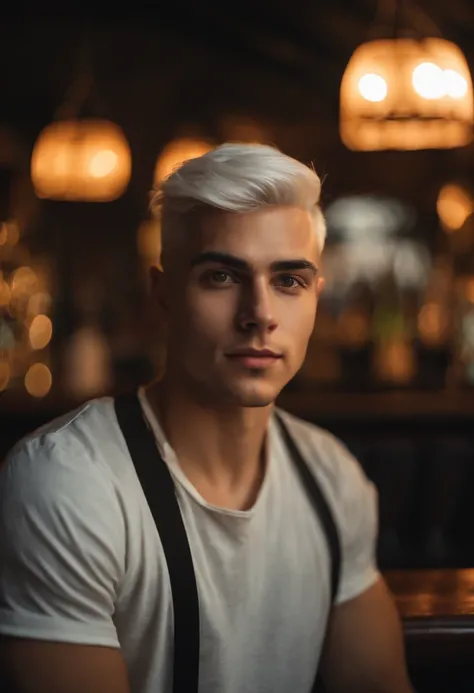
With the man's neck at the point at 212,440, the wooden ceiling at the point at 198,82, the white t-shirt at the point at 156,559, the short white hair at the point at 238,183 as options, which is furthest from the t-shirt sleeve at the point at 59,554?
the wooden ceiling at the point at 198,82

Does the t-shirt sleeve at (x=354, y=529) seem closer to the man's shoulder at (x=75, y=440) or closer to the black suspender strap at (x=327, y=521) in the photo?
the black suspender strap at (x=327, y=521)

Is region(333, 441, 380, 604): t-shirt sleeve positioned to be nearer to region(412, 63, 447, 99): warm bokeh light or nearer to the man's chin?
the man's chin

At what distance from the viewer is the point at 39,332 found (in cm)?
499

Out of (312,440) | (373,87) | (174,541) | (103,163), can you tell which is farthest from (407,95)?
(174,541)

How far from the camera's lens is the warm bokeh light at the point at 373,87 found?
3322 millimetres

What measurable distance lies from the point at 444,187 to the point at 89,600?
5.45 m

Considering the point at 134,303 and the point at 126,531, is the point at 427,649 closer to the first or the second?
the point at 126,531

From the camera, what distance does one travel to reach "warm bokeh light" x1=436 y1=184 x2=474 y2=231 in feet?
19.6

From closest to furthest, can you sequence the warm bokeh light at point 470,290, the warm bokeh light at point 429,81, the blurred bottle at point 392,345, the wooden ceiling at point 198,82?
1. the warm bokeh light at point 429,81
2. the blurred bottle at point 392,345
3. the warm bokeh light at point 470,290
4. the wooden ceiling at point 198,82

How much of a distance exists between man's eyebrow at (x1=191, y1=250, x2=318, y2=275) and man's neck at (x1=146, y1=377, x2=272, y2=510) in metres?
0.20

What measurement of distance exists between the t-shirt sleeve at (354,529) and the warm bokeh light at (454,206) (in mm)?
4512

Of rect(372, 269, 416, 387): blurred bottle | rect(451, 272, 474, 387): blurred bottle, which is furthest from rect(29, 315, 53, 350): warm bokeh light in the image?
rect(451, 272, 474, 387): blurred bottle

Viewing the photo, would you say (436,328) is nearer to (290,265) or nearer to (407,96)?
(407,96)

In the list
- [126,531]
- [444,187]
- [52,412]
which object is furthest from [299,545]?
[444,187]
